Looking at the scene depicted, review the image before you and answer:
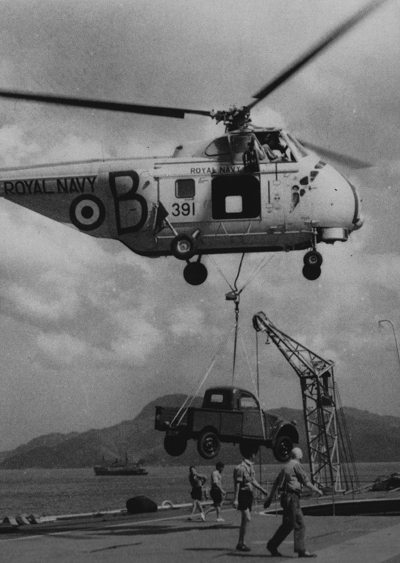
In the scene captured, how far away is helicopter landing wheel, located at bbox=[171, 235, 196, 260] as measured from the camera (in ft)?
76.5

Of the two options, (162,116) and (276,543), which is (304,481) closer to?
(276,543)

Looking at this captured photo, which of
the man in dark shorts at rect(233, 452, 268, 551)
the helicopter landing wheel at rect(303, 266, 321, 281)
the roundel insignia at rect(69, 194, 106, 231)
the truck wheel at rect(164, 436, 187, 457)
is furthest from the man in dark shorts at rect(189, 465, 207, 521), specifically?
the man in dark shorts at rect(233, 452, 268, 551)

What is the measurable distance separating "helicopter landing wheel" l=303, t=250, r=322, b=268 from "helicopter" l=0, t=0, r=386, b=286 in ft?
0.09

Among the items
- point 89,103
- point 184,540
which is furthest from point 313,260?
point 184,540

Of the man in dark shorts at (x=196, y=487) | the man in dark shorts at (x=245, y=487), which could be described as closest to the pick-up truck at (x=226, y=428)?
the man in dark shorts at (x=196, y=487)

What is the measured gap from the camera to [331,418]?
55.8 m

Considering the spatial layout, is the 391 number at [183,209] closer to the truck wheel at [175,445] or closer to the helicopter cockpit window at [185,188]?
the helicopter cockpit window at [185,188]

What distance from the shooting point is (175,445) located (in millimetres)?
23359

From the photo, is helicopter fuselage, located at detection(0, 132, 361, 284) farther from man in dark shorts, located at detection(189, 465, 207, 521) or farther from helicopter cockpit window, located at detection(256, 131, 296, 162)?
man in dark shorts, located at detection(189, 465, 207, 521)

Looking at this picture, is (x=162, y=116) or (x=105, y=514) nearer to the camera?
Result: (x=162, y=116)

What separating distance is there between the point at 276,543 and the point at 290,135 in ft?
40.7

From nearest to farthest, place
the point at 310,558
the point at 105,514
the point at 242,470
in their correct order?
the point at 310,558 → the point at 242,470 → the point at 105,514

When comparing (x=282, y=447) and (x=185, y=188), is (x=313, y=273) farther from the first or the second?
(x=282, y=447)

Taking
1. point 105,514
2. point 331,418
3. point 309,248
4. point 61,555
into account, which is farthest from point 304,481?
point 331,418
